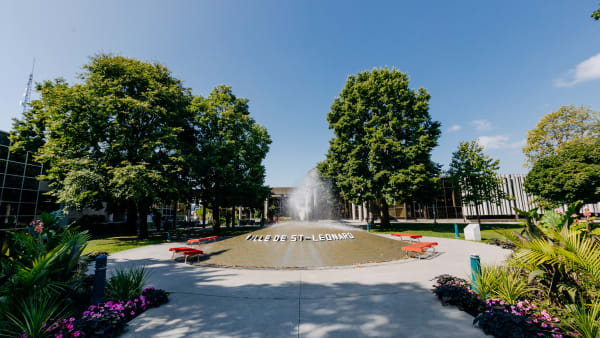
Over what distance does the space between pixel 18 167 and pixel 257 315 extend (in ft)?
136

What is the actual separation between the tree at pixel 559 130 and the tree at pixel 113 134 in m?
51.0

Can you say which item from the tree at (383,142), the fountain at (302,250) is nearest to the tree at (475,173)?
the tree at (383,142)

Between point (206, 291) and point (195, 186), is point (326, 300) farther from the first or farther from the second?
point (195, 186)

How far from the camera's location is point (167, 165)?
61.5 feet

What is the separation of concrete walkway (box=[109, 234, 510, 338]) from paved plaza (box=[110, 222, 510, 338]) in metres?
0.02

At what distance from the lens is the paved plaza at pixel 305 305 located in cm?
428

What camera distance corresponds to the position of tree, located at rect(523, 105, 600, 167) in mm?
32356

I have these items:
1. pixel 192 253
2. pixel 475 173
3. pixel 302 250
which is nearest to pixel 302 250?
pixel 302 250

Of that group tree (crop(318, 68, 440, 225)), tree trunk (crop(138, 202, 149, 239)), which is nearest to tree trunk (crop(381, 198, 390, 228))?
tree (crop(318, 68, 440, 225))

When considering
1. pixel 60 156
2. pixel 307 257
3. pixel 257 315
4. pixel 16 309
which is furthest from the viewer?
pixel 60 156

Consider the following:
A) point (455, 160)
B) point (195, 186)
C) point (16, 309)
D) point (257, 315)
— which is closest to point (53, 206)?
point (195, 186)

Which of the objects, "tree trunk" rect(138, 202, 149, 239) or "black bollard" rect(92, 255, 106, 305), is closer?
"black bollard" rect(92, 255, 106, 305)

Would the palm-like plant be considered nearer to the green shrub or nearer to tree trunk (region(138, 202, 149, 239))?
the green shrub

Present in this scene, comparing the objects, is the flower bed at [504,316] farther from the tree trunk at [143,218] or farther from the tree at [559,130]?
the tree at [559,130]
